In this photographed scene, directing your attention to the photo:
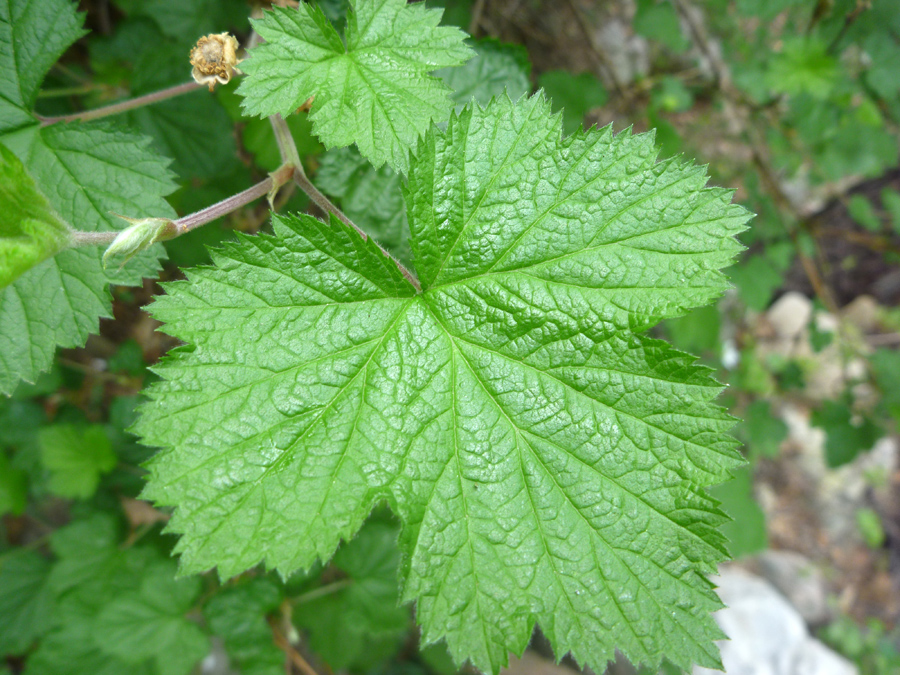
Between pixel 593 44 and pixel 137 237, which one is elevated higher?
pixel 593 44

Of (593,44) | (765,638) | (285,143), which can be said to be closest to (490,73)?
(285,143)

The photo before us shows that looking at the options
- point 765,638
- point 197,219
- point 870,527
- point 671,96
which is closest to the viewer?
point 197,219

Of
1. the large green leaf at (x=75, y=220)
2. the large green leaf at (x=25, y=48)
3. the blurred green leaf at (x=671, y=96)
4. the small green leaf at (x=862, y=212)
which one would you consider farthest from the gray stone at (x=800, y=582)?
the large green leaf at (x=25, y=48)

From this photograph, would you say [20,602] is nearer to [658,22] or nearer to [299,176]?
[299,176]

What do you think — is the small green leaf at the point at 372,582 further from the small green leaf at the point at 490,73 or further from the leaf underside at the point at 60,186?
the small green leaf at the point at 490,73

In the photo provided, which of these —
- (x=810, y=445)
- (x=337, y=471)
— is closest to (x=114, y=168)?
(x=337, y=471)
